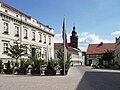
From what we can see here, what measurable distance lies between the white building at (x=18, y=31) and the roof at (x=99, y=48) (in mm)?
50368

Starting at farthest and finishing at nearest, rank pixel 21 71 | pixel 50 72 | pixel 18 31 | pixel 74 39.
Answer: pixel 74 39, pixel 18 31, pixel 21 71, pixel 50 72

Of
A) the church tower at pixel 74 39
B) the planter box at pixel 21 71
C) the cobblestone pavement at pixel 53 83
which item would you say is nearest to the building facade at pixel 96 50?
the church tower at pixel 74 39

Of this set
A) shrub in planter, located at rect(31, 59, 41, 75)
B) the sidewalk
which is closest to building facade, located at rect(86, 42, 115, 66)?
shrub in planter, located at rect(31, 59, 41, 75)

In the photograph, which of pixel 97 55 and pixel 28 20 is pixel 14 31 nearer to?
pixel 28 20

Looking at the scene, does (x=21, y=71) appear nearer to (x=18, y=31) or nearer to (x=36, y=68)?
(x=36, y=68)

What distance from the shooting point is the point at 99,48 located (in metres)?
99.9

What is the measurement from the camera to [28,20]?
4100 cm

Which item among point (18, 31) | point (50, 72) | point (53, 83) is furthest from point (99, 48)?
point (53, 83)

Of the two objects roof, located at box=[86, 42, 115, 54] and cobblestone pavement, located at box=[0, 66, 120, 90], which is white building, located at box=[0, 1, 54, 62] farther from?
roof, located at box=[86, 42, 115, 54]

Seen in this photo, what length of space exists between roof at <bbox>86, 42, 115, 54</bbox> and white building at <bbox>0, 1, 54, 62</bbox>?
50.4 metres

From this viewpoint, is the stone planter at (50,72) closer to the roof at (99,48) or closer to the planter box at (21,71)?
the planter box at (21,71)

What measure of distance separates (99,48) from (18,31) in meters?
67.2

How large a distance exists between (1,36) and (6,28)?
2117mm

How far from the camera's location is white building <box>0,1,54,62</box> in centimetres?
3262
